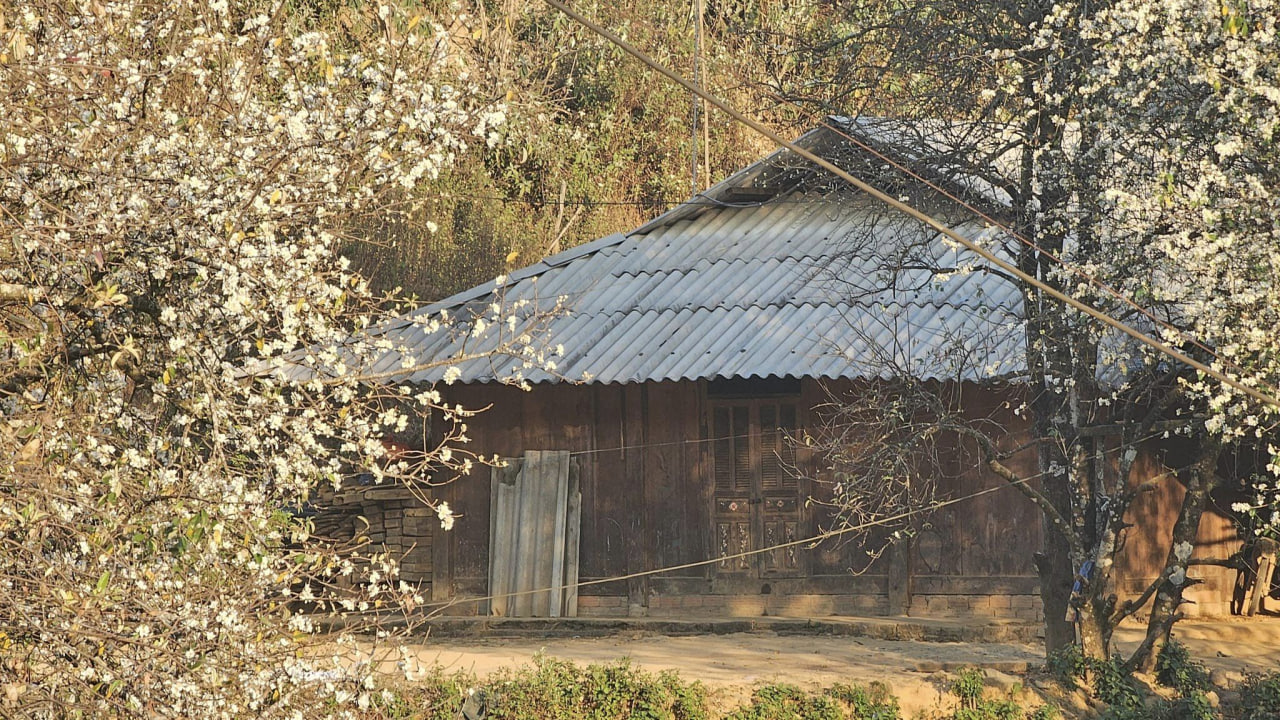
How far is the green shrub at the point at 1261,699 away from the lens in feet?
30.1

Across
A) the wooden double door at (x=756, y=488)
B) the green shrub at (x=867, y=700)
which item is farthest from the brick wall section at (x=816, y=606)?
the green shrub at (x=867, y=700)

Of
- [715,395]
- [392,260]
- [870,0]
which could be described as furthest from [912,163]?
[392,260]

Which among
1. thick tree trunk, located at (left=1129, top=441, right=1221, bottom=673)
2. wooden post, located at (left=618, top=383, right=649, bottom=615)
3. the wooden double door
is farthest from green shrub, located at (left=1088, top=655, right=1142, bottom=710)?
wooden post, located at (left=618, top=383, right=649, bottom=615)

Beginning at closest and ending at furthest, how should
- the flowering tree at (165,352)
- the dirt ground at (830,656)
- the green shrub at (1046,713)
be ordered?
the flowering tree at (165,352) < the green shrub at (1046,713) < the dirt ground at (830,656)

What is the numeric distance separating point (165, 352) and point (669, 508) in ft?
26.3

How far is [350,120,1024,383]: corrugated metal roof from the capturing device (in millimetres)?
11984

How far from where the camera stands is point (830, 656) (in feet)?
36.4

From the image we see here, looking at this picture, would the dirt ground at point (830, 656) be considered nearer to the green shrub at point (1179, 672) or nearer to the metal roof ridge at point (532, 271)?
the green shrub at point (1179, 672)

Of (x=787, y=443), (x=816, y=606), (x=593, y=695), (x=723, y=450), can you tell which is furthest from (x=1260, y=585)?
(x=593, y=695)

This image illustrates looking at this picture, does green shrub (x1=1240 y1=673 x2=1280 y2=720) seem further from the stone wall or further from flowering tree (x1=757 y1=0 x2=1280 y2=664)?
the stone wall

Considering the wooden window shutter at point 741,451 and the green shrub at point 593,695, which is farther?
the wooden window shutter at point 741,451

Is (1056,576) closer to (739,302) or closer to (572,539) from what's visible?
(739,302)

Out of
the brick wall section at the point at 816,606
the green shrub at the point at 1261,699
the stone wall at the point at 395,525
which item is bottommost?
the green shrub at the point at 1261,699

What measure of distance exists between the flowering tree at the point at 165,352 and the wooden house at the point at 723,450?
6.11 m
